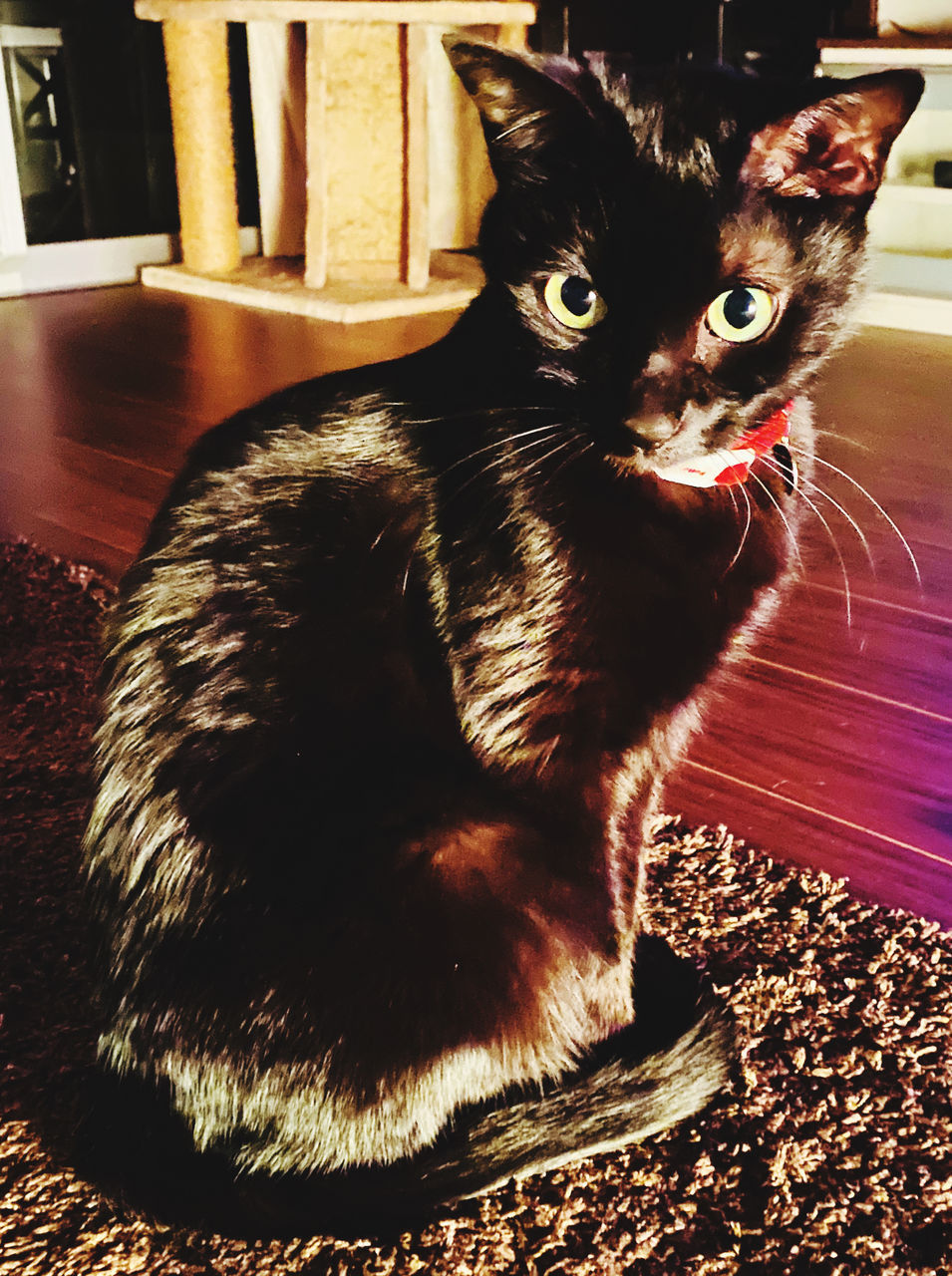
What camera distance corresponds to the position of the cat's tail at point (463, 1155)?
0.62m

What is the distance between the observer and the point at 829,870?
0.96 meters

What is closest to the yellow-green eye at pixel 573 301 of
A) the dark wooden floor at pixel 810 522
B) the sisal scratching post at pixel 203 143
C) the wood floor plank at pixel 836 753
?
the dark wooden floor at pixel 810 522

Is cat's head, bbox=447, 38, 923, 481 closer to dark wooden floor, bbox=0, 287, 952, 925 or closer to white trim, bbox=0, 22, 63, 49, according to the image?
dark wooden floor, bbox=0, 287, 952, 925

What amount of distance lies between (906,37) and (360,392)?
2.56m

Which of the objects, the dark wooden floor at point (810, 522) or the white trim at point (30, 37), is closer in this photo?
the dark wooden floor at point (810, 522)

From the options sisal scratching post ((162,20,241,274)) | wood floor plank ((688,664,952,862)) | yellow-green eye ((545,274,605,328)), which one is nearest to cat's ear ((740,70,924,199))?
yellow-green eye ((545,274,605,328))

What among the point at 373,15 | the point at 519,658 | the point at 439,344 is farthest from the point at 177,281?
the point at 519,658

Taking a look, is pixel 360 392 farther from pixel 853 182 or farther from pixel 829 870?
pixel 829 870

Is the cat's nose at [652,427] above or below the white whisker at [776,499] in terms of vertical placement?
above

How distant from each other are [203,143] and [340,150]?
15.9 inches

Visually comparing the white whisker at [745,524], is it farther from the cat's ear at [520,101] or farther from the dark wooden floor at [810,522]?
the cat's ear at [520,101]

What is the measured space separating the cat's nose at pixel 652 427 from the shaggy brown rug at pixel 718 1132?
41 cm

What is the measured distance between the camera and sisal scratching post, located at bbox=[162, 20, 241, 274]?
303 centimetres

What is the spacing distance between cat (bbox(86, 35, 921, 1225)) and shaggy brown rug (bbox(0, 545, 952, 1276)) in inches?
1.3
